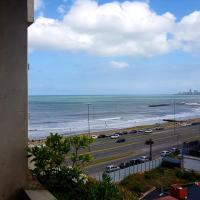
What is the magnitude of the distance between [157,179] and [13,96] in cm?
2336

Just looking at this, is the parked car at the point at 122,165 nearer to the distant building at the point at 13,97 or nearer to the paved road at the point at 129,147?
the paved road at the point at 129,147

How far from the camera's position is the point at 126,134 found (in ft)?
175

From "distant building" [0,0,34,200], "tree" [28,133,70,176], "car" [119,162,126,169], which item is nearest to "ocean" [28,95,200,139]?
"car" [119,162,126,169]

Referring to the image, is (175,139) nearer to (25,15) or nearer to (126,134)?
(126,134)

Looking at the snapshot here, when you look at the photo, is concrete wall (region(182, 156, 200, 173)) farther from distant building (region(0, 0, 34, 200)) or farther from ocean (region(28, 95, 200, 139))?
distant building (region(0, 0, 34, 200))

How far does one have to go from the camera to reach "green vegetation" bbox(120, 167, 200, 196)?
23503mm

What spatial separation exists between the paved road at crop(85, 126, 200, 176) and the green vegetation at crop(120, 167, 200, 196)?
358 centimetres

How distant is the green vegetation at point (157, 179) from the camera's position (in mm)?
A: 23503

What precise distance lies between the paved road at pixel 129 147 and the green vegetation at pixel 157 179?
3.58 meters

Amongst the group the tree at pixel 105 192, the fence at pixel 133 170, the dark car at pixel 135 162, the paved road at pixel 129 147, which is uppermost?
the tree at pixel 105 192

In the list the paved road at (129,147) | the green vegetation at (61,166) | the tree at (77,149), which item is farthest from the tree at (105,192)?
the paved road at (129,147)

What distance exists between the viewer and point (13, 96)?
3910 mm

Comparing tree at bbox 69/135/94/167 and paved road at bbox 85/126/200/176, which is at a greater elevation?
tree at bbox 69/135/94/167

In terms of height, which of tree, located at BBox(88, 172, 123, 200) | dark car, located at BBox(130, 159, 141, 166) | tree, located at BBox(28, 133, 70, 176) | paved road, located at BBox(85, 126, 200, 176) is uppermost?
tree, located at BBox(28, 133, 70, 176)
